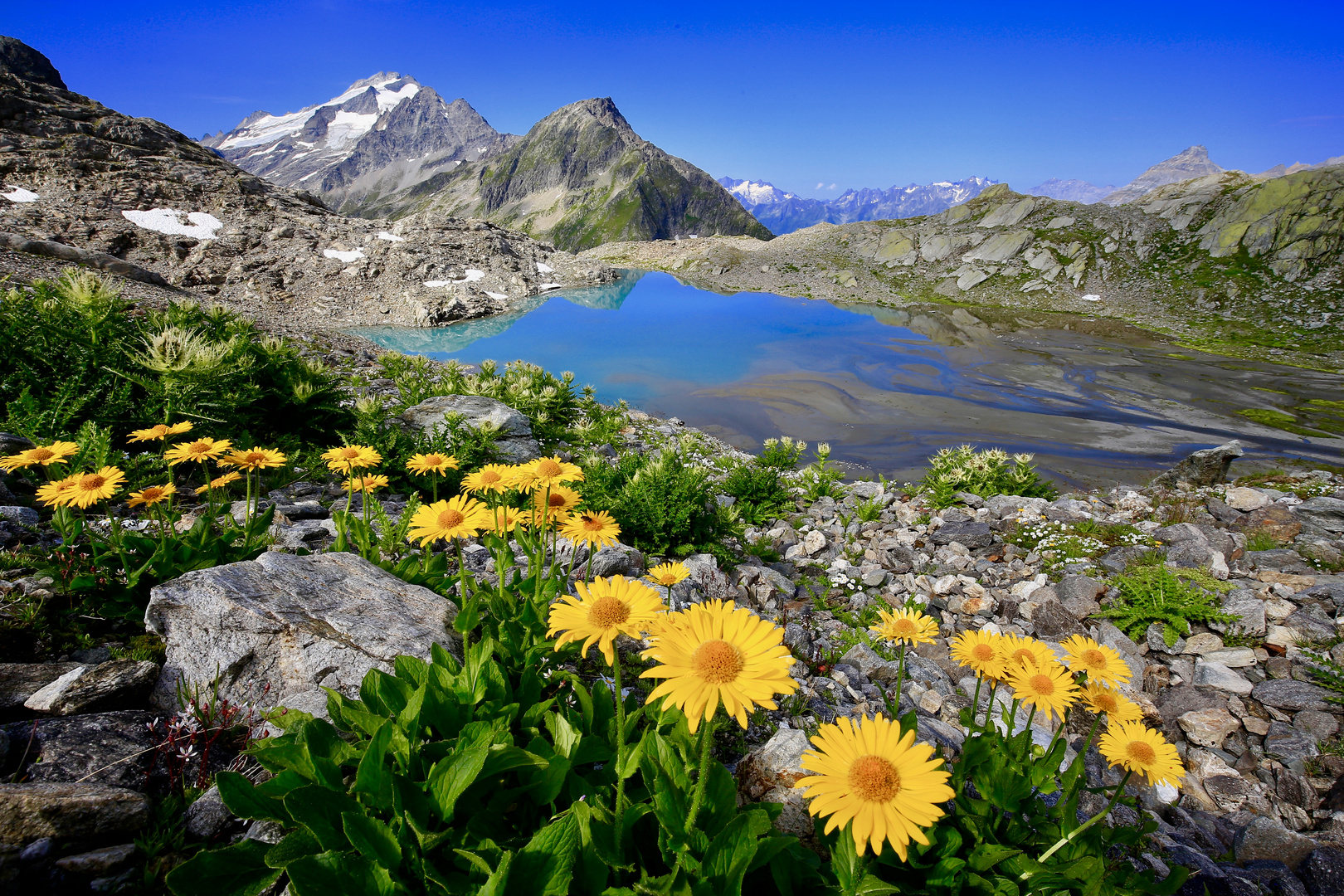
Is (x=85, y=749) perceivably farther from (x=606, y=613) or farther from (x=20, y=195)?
(x=20, y=195)

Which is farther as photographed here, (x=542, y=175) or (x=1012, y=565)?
(x=542, y=175)

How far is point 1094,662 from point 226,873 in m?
3.00

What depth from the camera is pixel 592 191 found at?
14025 cm

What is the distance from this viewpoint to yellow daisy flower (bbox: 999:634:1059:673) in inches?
81.6

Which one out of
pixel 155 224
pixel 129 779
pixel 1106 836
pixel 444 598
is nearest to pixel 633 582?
pixel 444 598

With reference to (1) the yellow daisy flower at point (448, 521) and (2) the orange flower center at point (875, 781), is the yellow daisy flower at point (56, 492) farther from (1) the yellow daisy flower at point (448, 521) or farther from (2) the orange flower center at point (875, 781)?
(2) the orange flower center at point (875, 781)

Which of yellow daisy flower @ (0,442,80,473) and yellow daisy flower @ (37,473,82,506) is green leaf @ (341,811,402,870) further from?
yellow daisy flower @ (0,442,80,473)

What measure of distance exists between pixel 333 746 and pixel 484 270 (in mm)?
32058

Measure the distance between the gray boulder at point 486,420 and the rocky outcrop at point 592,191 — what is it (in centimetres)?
12518

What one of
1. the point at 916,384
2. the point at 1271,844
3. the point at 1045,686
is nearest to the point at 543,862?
the point at 1045,686

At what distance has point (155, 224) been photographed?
69.0 feet

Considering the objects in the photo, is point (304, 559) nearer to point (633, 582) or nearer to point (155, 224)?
point (633, 582)

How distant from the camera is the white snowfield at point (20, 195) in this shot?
1831cm

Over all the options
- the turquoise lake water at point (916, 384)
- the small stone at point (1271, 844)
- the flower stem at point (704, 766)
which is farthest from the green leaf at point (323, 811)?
the turquoise lake water at point (916, 384)
